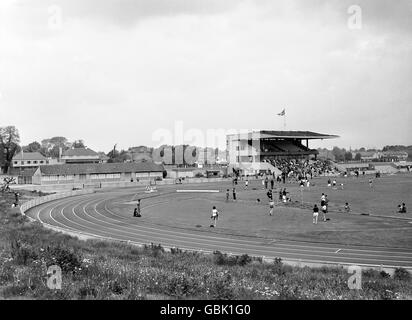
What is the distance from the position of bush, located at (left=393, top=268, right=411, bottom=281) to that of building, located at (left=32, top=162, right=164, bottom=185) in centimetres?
6909

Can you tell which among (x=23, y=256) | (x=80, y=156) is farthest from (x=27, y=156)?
(x=23, y=256)

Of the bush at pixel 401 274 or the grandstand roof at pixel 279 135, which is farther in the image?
the grandstand roof at pixel 279 135

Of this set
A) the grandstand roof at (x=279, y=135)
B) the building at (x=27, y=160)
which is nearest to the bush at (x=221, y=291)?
the grandstand roof at (x=279, y=135)

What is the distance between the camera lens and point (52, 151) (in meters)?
169

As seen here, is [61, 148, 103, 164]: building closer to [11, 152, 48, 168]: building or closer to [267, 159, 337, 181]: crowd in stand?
[11, 152, 48, 168]: building

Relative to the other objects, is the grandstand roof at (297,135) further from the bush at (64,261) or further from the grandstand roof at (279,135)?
Answer: the bush at (64,261)

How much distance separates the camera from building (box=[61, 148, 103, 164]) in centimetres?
12075

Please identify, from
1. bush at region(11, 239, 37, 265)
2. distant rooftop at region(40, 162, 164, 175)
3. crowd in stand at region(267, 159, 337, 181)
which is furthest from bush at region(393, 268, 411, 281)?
distant rooftop at region(40, 162, 164, 175)

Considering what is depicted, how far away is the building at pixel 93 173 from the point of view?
79875 mm

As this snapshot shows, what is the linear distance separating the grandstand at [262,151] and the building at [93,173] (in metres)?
17.6

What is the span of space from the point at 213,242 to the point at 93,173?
201ft

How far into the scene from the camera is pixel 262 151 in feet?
306

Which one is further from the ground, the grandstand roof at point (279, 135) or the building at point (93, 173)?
the grandstand roof at point (279, 135)

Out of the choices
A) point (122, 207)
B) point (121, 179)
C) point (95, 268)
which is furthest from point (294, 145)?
point (95, 268)
